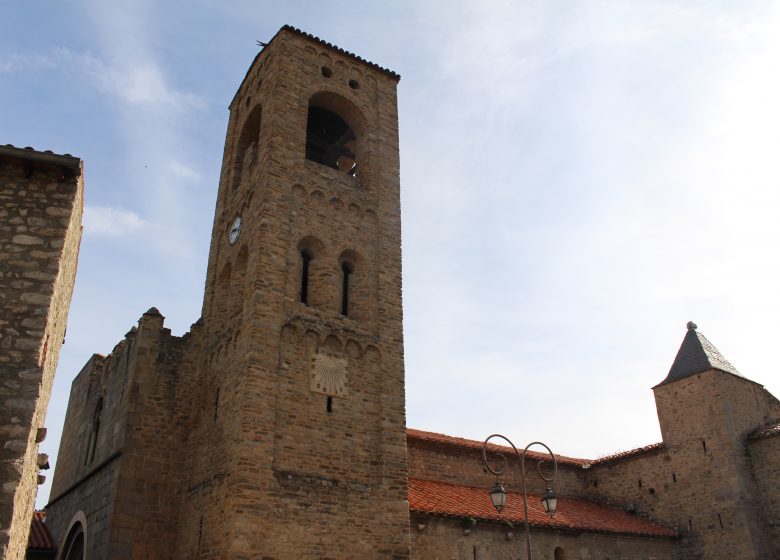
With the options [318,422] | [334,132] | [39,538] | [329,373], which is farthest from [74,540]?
[334,132]

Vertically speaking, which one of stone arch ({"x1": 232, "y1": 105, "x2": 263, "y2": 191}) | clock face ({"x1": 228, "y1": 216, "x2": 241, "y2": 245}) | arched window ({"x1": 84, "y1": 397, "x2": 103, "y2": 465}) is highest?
stone arch ({"x1": 232, "y1": 105, "x2": 263, "y2": 191})

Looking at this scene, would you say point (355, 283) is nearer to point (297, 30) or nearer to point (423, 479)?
point (423, 479)

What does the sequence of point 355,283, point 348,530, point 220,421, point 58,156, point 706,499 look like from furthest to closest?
point 706,499 < point 355,283 < point 220,421 < point 348,530 < point 58,156

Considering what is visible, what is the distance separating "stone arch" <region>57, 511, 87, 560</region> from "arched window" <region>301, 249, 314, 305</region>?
282 inches

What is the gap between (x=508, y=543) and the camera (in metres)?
15.9

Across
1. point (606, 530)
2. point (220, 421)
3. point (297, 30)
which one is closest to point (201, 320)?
point (220, 421)

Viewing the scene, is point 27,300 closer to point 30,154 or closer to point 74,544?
point 30,154

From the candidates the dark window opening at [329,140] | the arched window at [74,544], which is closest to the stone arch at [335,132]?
the dark window opening at [329,140]

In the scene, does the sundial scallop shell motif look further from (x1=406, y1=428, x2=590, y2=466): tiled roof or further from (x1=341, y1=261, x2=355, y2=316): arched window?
(x1=406, y1=428, x2=590, y2=466): tiled roof

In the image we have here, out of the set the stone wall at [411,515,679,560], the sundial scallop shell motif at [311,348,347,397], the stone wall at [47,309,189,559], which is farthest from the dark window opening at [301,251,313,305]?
the stone wall at [411,515,679,560]

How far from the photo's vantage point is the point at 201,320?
1675cm

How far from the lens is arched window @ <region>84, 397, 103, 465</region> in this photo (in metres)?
16.7

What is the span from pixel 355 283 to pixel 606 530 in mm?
10007

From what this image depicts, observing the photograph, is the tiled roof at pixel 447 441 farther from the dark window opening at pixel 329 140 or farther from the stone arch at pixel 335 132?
the dark window opening at pixel 329 140
